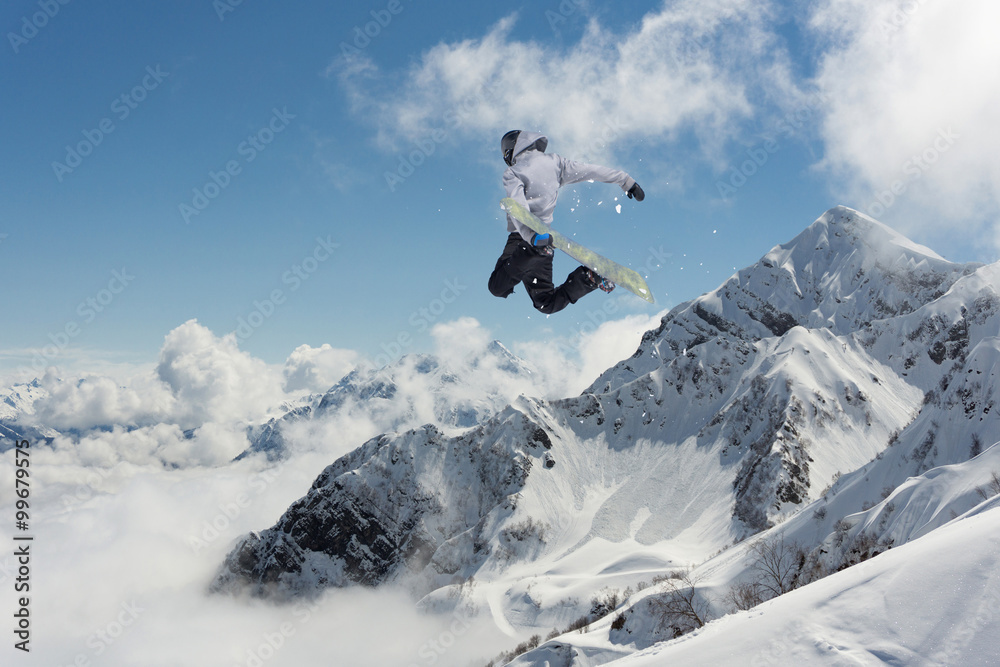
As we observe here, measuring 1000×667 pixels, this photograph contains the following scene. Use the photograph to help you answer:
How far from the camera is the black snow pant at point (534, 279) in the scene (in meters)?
10.7

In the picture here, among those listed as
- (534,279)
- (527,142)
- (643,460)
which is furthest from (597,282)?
(643,460)

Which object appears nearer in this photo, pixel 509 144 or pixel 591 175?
pixel 509 144

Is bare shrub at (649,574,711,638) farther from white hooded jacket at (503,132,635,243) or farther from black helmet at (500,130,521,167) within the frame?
black helmet at (500,130,521,167)

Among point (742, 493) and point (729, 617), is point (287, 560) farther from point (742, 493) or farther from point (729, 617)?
point (729, 617)

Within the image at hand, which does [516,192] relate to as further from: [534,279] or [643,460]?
[643,460]

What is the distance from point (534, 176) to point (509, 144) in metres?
0.83

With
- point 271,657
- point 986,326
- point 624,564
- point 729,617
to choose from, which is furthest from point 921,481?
point 271,657

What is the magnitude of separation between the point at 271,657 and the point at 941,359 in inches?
9082

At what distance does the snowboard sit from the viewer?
10148 millimetres

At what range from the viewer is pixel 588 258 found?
11562 millimetres

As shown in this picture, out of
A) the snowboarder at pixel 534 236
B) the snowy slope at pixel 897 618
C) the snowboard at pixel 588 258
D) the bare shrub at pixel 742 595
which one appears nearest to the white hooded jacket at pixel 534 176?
the snowboarder at pixel 534 236

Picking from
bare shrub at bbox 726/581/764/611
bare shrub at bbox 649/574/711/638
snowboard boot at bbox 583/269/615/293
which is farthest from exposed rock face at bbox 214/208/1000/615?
snowboard boot at bbox 583/269/615/293

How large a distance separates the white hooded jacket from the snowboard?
0.24m

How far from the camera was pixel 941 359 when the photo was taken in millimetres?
157375
